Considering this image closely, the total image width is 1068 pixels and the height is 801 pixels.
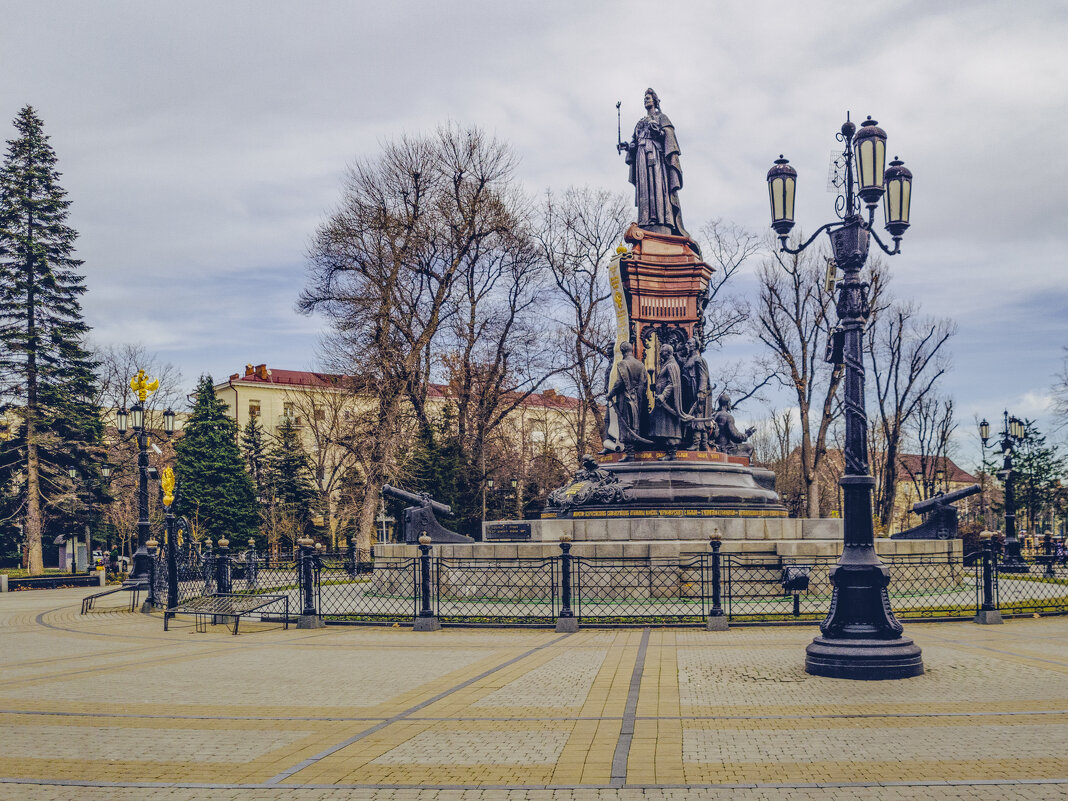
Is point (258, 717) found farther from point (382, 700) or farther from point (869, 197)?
point (869, 197)

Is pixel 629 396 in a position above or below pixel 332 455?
above

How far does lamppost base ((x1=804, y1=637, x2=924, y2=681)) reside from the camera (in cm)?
1027

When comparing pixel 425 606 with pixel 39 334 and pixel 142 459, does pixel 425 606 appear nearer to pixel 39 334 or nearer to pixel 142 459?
pixel 142 459

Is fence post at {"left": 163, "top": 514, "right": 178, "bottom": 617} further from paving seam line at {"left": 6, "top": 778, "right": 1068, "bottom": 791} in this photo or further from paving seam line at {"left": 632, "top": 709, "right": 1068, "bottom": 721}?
paving seam line at {"left": 632, "top": 709, "right": 1068, "bottom": 721}

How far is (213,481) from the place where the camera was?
51031 millimetres

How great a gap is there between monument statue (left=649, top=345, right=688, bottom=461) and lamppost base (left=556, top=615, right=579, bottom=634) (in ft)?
25.9

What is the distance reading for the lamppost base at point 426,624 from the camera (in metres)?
16.0

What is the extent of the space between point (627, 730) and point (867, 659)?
11.7ft

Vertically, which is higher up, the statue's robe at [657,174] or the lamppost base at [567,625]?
the statue's robe at [657,174]

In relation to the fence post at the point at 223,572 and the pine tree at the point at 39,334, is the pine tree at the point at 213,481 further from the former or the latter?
the fence post at the point at 223,572

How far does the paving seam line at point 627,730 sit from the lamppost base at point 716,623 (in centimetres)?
324

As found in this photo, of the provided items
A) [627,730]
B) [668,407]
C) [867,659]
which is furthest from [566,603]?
[668,407]

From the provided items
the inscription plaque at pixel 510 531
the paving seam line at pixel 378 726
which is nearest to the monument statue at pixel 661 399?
the inscription plaque at pixel 510 531

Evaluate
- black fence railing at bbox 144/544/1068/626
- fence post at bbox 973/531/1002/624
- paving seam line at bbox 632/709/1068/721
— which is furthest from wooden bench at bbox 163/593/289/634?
fence post at bbox 973/531/1002/624
